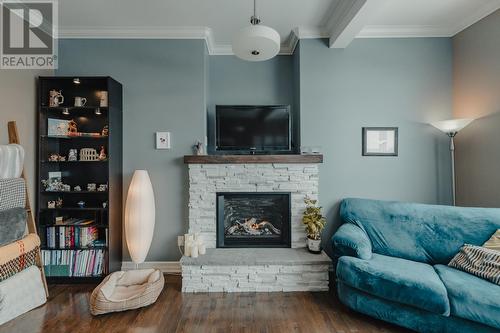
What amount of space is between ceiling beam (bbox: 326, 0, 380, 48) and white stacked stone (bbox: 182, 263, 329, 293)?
236cm

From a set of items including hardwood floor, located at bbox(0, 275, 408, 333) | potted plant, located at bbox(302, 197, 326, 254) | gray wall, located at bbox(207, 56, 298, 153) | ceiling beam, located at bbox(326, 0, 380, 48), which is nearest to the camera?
hardwood floor, located at bbox(0, 275, 408, 333)

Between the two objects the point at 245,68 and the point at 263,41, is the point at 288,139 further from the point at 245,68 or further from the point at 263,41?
the point at 263,41

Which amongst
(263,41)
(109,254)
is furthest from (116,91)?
(263,41)

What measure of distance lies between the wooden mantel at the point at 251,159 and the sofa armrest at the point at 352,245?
841 mm

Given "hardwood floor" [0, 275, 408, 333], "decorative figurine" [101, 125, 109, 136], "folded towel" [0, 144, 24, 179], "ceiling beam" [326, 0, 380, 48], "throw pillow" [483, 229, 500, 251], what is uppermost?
"ceiling beam" [326, 0, 380, 48]

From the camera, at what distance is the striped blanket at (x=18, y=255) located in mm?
2039

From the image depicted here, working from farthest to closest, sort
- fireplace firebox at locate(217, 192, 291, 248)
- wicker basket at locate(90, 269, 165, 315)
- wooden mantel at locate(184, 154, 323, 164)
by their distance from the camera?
1. fireplace firebox at locate(217, 192, 291, 248)
2. wooden mantel at locate(184, 154, 323, 164)
3. wicker basket at locate(90, 269, 165, 315)

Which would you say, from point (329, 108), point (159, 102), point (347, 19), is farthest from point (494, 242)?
point (159, 102)

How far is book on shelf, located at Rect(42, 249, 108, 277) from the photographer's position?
2723 millimetres

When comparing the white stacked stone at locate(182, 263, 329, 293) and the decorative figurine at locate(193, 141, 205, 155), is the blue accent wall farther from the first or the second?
the white stacked stone at locate(182, 263, 329, 293)

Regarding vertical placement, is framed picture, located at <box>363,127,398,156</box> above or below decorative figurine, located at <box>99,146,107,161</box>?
above

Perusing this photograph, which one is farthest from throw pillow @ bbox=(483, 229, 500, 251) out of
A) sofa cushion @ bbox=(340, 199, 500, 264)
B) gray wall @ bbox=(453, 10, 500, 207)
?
gray wall @ bbox=(453, 10, 500, 207)

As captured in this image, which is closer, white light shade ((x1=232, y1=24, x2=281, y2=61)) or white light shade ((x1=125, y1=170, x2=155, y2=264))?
white light shade ((x1=232, y1=24, x2=281, y2=61))

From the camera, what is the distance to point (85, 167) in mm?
3023
